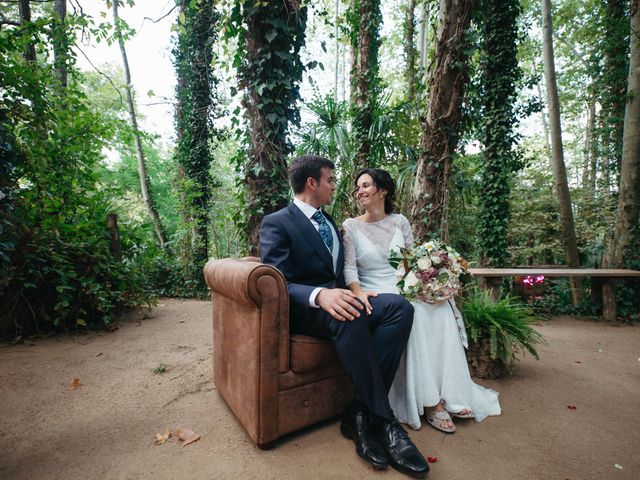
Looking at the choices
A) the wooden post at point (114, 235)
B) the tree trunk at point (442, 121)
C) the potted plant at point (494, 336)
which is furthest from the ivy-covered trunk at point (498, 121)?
the wooden post at point (114, 235)

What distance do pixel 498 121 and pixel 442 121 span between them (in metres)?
3.14

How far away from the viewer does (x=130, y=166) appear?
491 inches

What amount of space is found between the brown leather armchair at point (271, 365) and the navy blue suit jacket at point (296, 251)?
0.16 m

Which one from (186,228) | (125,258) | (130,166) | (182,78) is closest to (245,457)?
(125,258)

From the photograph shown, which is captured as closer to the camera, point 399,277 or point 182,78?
point 399,277

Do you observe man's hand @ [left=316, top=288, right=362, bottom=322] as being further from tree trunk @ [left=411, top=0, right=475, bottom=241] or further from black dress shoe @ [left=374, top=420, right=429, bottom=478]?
tree trunk @ [left=411, top=0, right=475, bottom=241]

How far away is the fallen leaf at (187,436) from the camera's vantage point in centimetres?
160

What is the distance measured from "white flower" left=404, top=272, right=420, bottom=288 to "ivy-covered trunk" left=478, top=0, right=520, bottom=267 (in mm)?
4041

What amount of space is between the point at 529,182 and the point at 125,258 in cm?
936

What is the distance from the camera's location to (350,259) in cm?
204

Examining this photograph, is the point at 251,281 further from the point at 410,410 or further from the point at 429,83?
the point at 429,83

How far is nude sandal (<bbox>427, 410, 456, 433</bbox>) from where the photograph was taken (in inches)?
67.8

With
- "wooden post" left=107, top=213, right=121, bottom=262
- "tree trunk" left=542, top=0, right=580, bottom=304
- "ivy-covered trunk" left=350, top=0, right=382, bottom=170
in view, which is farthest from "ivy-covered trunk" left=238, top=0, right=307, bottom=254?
"tree trunk" left=542, top=0, right=580, bottom=304

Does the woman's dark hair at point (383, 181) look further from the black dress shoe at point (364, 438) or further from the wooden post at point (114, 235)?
the wooden post at point (114, 235)
